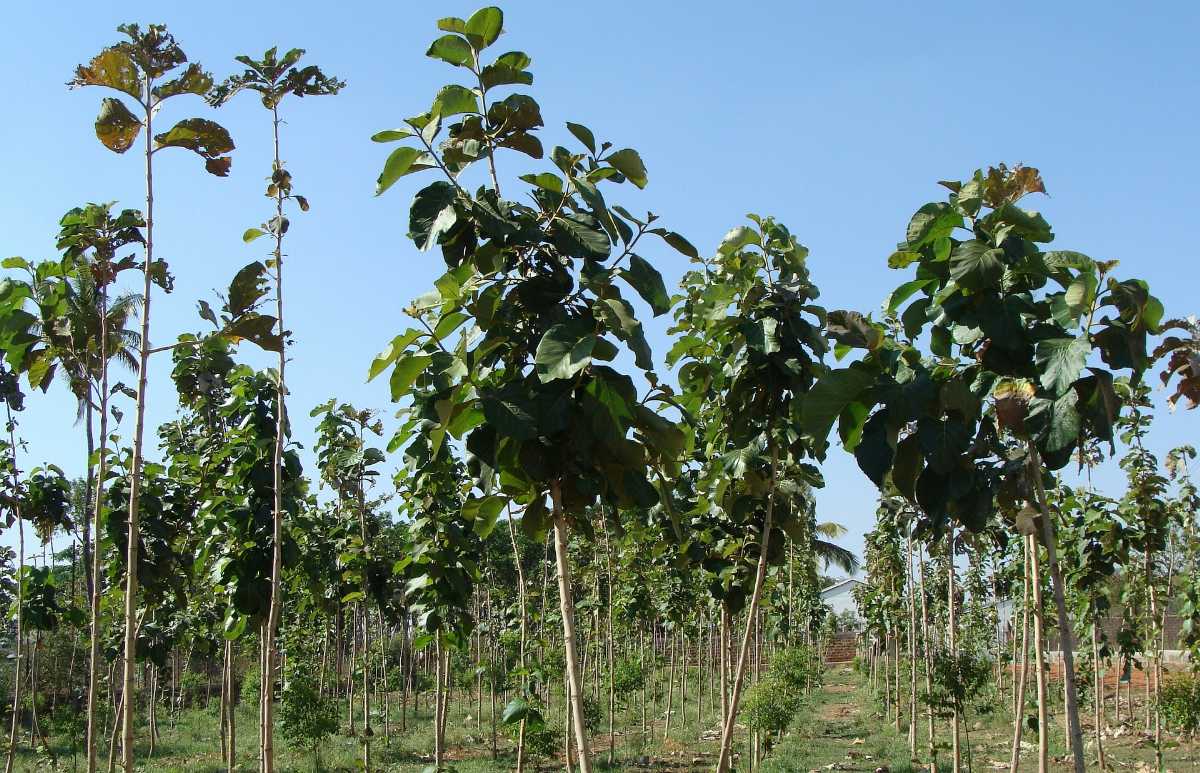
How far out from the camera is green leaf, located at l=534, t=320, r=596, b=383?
10.1 feet

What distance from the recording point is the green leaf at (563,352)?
10.1ft

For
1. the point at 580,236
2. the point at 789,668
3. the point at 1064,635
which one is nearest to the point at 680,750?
the point at 789,668

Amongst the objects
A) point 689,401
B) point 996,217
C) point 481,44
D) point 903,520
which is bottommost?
point 903,520

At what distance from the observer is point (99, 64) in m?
4.77

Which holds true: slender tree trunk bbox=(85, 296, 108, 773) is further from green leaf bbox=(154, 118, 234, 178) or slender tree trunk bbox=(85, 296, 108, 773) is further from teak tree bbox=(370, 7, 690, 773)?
teak tree bbox=(370, 7, 690, 773)

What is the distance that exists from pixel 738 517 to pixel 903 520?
14.4 ft

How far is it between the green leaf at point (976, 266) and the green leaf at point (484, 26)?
182 cm

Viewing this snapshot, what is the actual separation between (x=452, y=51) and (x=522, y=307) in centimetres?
94

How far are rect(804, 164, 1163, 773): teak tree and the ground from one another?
12007 mm

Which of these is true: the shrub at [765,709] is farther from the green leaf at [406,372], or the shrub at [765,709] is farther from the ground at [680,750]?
the green leaf at [406,372]

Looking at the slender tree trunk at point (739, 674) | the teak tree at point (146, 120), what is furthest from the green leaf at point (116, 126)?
the slender tree trunk at point (739, 674)

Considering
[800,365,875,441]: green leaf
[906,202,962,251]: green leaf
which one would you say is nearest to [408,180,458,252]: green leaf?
[800,365,875,441]: green leaf

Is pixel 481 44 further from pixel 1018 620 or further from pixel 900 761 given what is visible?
pixel 1018 620

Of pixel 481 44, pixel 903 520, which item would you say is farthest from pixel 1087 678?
pixel 481 44
